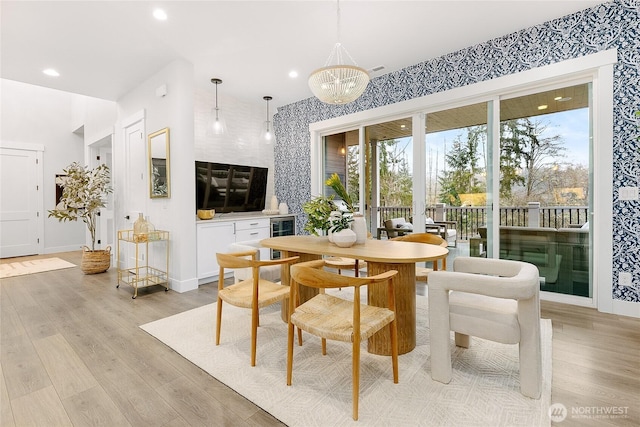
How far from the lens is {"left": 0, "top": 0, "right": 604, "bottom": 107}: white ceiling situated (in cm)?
Result: 286

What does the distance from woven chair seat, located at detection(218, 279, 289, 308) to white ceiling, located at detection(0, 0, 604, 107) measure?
2568 millimetres

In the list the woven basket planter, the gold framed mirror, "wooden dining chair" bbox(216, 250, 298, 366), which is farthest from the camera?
the woven basket planter

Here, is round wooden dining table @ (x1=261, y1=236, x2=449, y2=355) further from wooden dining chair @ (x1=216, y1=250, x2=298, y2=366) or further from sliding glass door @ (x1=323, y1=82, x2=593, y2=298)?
sliding glass door @ (x1=323, y1=82, x2=593, y2=298)

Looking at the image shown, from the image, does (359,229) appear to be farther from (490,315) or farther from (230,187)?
(230,187)

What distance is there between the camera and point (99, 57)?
3.77 metres

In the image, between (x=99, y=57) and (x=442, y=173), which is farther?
(x=442, y=173)

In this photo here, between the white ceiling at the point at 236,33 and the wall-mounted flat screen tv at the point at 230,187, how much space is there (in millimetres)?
1400

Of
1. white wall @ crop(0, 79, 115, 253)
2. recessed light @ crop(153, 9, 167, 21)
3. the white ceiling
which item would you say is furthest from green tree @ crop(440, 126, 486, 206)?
white wall @ crop(0, 79, 115, 253)

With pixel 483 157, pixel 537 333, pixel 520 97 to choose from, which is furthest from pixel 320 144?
pixel 537 333

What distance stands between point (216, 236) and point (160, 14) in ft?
8.72

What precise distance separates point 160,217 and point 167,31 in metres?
2.31

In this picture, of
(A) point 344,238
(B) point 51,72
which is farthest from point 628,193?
(B) point 51,72

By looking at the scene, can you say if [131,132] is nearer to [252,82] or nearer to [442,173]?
[252,82]

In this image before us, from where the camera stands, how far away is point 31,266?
5.49m
